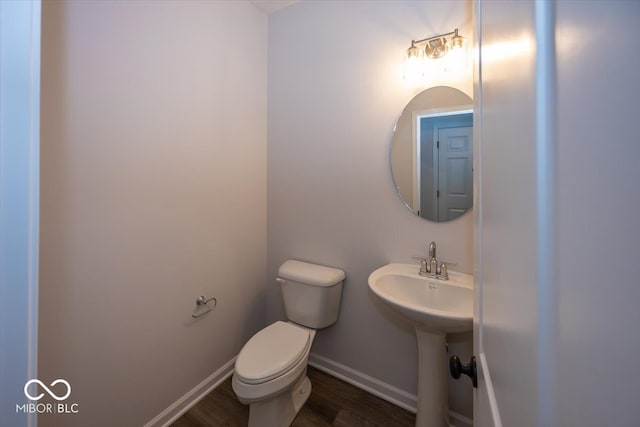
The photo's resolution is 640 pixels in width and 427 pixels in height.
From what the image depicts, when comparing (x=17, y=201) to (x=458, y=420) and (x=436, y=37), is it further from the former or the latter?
(x=458, y=420)

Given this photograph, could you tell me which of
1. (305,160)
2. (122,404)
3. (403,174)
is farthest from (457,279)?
(122,404)

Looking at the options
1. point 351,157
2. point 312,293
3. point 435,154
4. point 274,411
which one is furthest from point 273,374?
point 435,154

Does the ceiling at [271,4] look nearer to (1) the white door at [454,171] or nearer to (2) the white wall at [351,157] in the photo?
(2) the white wall at [351,157]

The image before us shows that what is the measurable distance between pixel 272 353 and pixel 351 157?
1.24 metres

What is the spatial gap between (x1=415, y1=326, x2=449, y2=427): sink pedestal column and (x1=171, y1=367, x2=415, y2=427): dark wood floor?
0.21 m

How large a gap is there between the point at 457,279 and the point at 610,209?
1.23m

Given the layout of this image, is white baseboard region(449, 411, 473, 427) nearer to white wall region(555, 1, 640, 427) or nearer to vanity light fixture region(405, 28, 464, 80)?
white wall region(555, 1, 640, 427)

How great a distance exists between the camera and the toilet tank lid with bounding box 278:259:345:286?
61.1 inches

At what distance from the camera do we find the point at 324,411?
1.44 metres

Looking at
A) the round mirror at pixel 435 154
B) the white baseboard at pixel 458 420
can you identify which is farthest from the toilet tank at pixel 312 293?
the white baseboard at pixel 458 420

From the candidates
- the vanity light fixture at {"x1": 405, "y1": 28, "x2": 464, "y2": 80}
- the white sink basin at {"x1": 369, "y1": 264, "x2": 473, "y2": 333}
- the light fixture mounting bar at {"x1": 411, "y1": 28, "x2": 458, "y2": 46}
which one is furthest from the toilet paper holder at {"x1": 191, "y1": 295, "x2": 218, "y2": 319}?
the light fixture mounting bar at {"x1": 411, "y1": 28, "x2": 458, "y2": 46}

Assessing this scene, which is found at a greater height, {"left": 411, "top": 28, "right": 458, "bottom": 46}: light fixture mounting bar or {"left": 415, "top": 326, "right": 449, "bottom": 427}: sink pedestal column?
{"left": 411, "top": 28, "right": 458, "bottom": 46}: light fixture mounting bar

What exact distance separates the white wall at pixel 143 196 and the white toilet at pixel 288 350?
424 mm

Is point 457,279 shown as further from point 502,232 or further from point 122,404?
point 122,404
